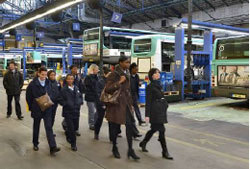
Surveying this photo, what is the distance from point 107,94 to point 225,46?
8014mm

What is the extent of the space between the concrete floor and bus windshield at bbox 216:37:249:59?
3.15 metres

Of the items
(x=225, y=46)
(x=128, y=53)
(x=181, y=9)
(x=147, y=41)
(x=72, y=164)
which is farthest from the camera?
(x=181, y=9)

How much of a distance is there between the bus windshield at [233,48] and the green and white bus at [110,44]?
28.7 feet


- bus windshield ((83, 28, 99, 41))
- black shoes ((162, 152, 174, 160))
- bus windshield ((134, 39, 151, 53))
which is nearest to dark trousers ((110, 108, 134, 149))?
black shoes ((162, 152, 174, 160))

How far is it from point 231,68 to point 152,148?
6729 millimetres

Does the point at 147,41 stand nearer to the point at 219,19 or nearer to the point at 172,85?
the point at 172,85

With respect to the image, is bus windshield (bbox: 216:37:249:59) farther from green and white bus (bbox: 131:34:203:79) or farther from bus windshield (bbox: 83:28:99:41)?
bus windshield (bbox: 83:28:99:41)

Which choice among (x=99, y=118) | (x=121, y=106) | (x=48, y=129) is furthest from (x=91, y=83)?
(x=121, y=106)

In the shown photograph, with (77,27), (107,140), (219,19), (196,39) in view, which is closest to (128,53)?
(196,39)

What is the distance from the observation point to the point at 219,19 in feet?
84.5

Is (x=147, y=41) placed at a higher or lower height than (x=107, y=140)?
higher

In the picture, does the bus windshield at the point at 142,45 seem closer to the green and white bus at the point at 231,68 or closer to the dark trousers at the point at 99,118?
the green and white bus at the point at 231,68

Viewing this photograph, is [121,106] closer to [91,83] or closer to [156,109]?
[156,109]

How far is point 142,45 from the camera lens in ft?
49.9
